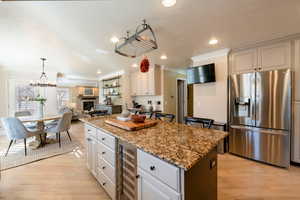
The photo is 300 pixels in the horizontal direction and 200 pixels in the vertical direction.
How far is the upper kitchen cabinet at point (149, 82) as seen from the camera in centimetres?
473

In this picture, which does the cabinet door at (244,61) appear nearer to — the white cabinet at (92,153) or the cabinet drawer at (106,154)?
the cabinet drawer at (106,154)

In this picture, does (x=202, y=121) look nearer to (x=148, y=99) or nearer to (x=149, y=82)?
(x=149, y=82)

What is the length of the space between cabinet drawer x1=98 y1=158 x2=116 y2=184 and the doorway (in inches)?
162

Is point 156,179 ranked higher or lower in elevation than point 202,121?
lower

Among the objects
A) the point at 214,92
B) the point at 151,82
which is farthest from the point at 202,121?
the point at 151,82

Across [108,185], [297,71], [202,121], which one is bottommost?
[108,185]

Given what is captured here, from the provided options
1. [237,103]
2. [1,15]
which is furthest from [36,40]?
[237,103]

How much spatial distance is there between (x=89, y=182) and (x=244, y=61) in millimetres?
3927

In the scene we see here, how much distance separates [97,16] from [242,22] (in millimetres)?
2506

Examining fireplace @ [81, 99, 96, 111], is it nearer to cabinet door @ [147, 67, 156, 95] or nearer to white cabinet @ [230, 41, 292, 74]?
cabinet door @ [147, 67, 156, 95]

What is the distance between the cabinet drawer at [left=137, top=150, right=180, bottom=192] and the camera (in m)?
0.91

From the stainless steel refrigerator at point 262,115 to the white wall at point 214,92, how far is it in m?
0.24

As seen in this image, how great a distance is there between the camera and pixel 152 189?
1078 millimetres

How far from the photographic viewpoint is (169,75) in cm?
511
